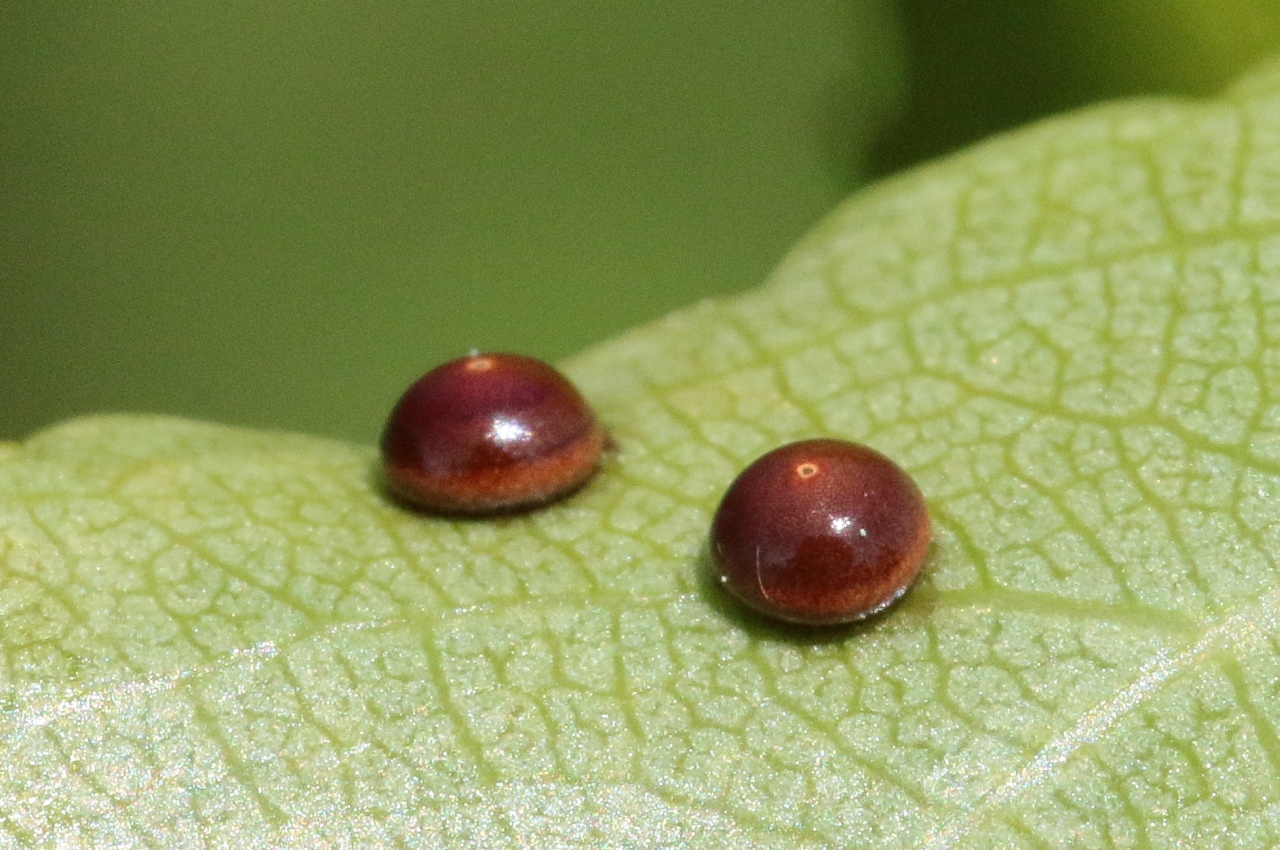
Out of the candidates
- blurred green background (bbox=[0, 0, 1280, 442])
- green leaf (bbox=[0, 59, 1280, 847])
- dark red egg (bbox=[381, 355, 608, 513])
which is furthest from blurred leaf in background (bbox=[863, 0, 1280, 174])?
dark red egg (bbox=[381, 355, 608, 513])

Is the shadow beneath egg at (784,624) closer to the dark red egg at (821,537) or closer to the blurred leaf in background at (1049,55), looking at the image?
the dark red egg at (821,537)

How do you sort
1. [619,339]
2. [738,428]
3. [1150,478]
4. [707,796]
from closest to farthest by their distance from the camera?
[707,796] → [1150,478] → [738,428] → [619,339]

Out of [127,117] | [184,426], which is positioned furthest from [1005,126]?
[127,117]

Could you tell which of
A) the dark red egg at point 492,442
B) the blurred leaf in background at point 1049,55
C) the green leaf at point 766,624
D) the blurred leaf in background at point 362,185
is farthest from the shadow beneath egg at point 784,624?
the blurred leaf in background at point 362,185

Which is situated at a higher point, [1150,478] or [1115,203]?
[1115,203]

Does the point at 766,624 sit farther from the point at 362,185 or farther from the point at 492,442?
the point at 362,185

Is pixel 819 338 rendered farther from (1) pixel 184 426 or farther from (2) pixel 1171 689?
(1) pixel 184 426

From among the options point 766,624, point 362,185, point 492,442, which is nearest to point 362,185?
point 362,185
